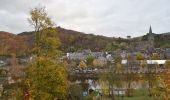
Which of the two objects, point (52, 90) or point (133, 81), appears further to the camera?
point (133, 81)

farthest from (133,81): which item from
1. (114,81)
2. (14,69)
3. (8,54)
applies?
(8,54)

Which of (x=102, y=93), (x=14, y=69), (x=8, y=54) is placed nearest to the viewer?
(x=102, y=93)

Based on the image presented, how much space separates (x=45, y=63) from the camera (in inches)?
940

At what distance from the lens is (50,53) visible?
24.4m

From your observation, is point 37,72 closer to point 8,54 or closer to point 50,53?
point 50,53

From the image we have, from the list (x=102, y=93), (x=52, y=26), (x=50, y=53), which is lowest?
(x=102, y=93)

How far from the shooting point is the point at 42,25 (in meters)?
24.5

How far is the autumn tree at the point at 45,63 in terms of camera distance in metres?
24.2

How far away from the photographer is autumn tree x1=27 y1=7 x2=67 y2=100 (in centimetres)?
2417

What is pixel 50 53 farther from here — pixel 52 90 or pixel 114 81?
pixel 114 81

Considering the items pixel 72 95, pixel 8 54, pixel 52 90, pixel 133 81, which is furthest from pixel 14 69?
pixel 8 54

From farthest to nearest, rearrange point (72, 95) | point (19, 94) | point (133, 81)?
point (133, 81)
point (72, 95)
point (19, 94)

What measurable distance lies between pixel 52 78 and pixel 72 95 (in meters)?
13.1

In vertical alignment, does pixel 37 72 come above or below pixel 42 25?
below
